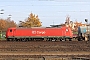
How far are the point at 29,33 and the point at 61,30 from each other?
741 centimetres

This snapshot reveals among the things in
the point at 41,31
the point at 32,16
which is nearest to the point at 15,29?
the point at 41,31

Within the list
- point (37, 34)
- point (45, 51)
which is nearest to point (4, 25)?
point (37, 34)

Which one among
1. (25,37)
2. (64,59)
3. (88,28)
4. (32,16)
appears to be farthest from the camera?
(32,16)

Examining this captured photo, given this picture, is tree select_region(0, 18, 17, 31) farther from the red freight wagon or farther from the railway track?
the railway track

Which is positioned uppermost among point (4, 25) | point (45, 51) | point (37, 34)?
point (4, 25)

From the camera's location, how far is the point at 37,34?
5281cm

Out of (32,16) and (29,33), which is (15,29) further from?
(32,16)

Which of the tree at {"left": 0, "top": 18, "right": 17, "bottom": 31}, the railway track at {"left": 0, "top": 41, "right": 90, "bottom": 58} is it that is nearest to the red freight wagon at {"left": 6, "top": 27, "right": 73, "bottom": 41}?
the railway track at {"left": 0, "top": 41, "right": 90, "bottom": 58}

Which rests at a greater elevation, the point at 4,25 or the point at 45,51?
the point at 4,25

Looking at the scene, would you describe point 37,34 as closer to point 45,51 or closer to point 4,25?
point 45,51

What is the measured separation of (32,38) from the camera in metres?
52.8

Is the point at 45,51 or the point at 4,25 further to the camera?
the point at 4,25

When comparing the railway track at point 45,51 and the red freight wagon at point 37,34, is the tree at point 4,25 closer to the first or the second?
the red freight wagon at point 37,34

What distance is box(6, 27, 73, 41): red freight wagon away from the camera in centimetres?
5222
